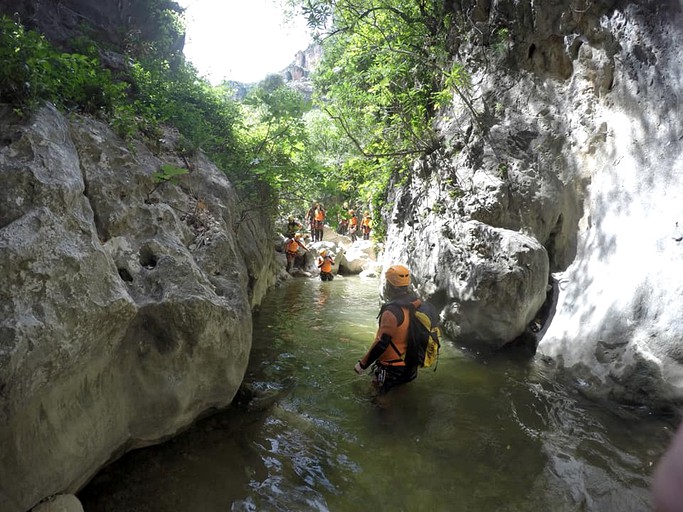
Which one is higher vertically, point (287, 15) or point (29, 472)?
point (287, 15)

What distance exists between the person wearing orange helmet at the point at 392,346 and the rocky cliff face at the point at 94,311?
154cm

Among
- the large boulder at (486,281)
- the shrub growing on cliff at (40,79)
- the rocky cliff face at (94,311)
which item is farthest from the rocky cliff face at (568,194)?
the shrub growing on cliff at (40,79)

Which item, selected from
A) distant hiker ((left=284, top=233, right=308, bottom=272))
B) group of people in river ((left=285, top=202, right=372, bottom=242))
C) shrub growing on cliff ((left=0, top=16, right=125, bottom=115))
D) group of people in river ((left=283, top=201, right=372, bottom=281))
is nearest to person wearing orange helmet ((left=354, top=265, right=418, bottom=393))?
shrub growing on cliff ((left=0, top=16, right=125, bottom=115))

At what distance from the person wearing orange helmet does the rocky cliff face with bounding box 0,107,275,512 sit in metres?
1.54

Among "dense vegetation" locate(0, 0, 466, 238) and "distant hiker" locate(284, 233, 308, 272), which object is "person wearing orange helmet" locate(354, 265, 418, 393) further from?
"distant hiker" locate(284, 233, 308, 272)

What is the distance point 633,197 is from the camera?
523cm

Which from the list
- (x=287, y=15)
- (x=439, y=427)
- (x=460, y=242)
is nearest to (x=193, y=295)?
(x=439, y=427)

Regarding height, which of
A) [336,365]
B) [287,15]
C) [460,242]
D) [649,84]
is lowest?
[336,365]

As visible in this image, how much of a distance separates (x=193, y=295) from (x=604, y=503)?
398cm

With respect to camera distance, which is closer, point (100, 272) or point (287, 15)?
point (100, 272)

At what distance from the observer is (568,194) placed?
6645 millimetres

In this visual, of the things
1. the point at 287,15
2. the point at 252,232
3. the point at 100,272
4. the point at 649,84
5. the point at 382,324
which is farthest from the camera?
the point at 287,15

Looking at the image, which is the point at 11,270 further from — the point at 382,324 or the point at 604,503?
the point at 604,503

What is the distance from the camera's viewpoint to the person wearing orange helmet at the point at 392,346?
4.74 meters
